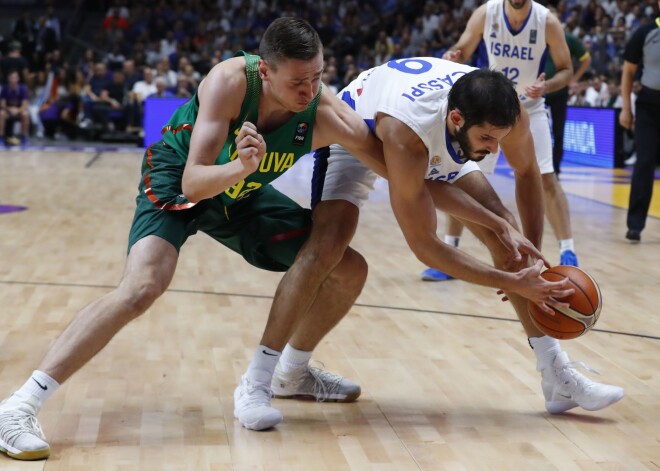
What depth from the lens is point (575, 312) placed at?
3297mm

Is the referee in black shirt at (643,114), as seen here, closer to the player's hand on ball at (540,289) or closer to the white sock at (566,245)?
the white sock at (566,245)

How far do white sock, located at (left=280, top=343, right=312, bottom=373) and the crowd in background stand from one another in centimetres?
1110

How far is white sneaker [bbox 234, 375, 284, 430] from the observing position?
10.7ft

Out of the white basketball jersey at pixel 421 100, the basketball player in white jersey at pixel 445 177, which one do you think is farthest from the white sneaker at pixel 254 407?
the white basketball jersey at pixel 421 100

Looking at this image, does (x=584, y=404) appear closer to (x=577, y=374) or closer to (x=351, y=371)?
(x=577, y=374)

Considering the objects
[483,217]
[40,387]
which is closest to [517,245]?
Result: [483,217]

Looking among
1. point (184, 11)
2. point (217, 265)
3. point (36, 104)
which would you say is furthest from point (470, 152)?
point (184, 11)

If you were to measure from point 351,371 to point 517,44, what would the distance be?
3070 mm

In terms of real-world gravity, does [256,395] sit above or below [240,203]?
below

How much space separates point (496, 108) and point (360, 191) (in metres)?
0.77

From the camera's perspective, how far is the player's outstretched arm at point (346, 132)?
10.9 feet

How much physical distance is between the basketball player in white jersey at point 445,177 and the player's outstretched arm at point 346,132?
6 centimetres

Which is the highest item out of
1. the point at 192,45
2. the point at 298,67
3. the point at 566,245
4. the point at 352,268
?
the point at 298,67

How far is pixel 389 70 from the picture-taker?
370 cm
